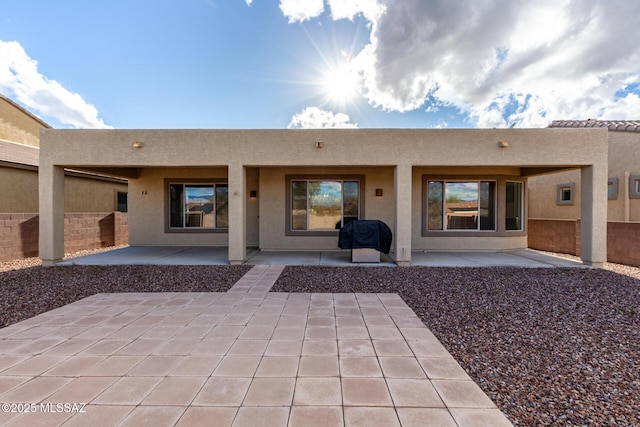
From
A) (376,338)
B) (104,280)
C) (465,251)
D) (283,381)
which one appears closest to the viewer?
(283,381)

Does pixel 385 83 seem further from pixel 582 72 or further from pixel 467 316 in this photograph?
pixel 467 316

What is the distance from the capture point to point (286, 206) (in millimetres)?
10461

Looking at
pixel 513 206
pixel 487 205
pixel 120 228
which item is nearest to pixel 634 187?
pixel 513 206

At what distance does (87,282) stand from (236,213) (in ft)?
12.4

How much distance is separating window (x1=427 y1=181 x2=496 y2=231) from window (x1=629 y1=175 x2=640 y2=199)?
229 inches

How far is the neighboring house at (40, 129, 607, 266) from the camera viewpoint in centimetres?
815

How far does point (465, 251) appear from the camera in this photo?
34.6 ft

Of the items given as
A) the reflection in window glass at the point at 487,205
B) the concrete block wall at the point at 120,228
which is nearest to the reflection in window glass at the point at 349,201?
the reflection in window glass at the point at 487,205

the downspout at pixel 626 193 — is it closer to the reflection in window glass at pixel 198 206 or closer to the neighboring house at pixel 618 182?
the neighboring house at pixel 618 182

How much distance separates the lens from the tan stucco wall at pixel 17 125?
1518 cm

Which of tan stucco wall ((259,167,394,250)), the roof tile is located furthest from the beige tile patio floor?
the roof tile

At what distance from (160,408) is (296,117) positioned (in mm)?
18286

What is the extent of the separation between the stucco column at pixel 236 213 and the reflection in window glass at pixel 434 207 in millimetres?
6588

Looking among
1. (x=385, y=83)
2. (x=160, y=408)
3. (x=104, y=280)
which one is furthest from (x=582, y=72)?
(x=104, y=280)
